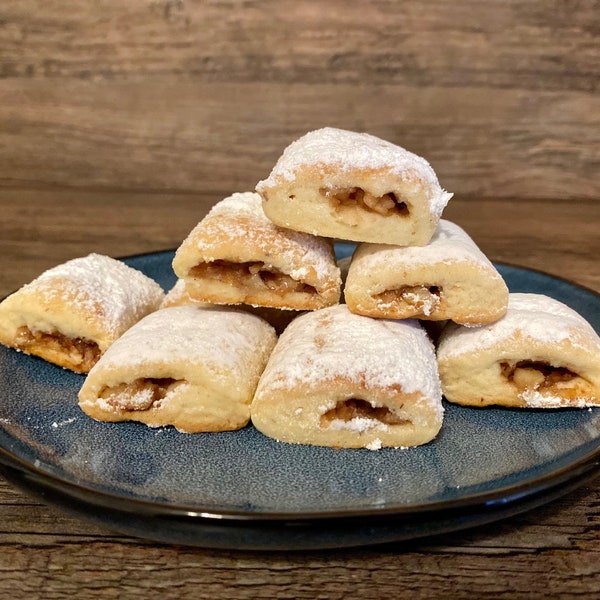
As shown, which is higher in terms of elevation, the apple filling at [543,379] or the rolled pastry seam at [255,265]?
the rolled pastry seam at [255,265]

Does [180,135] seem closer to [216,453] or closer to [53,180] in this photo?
[53,180]

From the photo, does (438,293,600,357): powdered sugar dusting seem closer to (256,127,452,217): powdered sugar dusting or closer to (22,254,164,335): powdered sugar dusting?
(256,127,452,217): powdered sugar dusting

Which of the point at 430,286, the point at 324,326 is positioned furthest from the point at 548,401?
the point at 324,326

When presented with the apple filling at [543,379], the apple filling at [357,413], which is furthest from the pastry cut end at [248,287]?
the apple filling at [543,379]

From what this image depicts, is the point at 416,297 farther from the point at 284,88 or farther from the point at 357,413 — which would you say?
the point at 284,88

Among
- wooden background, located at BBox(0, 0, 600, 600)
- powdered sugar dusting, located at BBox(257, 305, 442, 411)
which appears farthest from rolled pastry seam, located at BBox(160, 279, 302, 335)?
wooden background, located at BBox(0, 0, 600, 600)

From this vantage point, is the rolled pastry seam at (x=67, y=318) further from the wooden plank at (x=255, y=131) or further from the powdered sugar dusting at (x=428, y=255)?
the wooden plank at (x=255, y=131)

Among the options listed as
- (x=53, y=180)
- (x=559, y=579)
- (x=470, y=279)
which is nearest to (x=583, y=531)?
(x=559, y=579)
